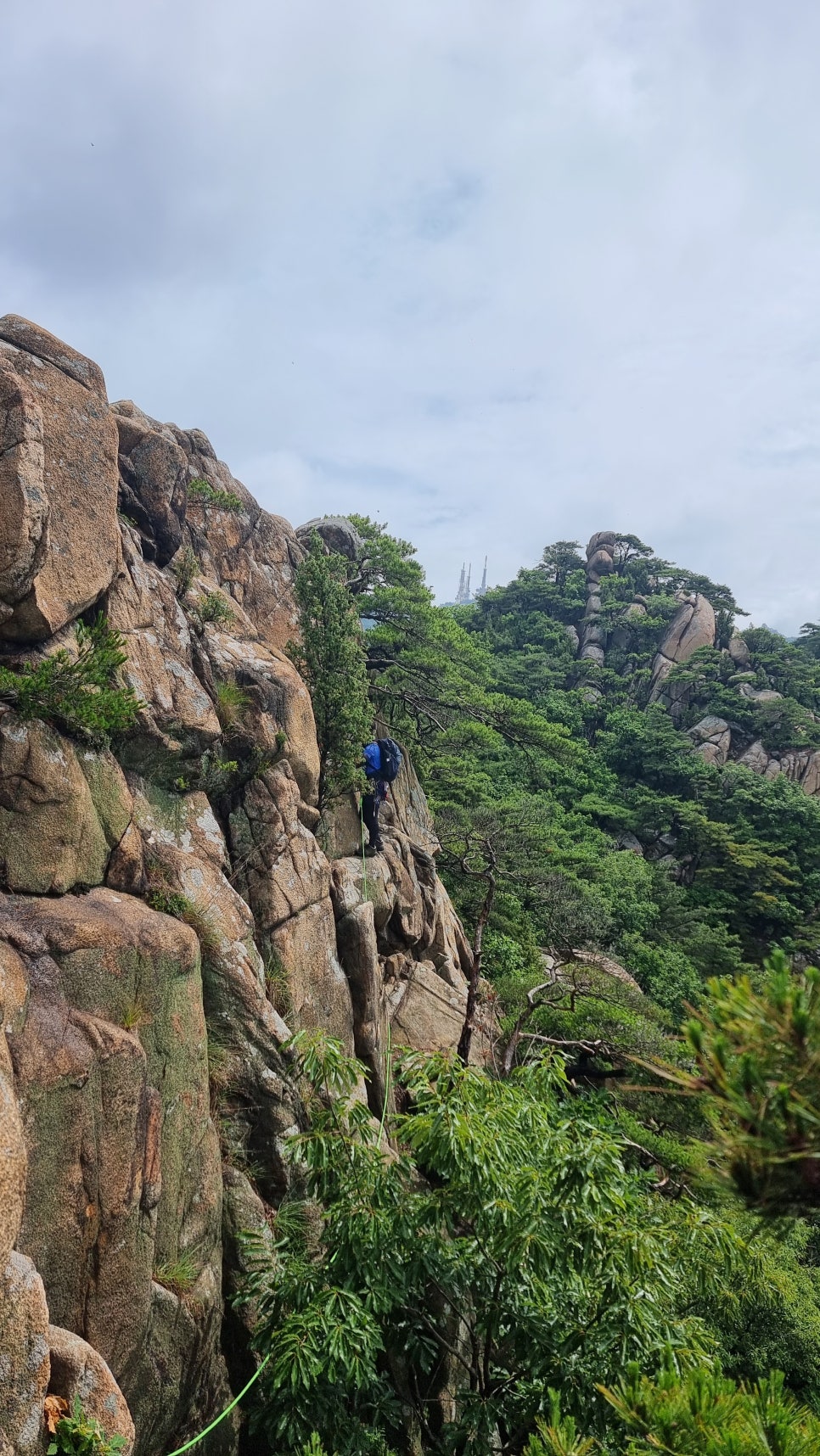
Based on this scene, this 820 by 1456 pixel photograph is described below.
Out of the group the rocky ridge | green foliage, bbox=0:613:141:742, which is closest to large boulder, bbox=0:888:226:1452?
green foliage, bbox=0:613:141:742

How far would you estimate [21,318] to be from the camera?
644 centimetres

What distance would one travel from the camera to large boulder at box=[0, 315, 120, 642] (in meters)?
5.35

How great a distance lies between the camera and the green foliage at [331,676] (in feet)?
33.3

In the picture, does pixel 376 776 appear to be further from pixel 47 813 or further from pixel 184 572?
pixel 47 813

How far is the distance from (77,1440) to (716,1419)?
116 inches

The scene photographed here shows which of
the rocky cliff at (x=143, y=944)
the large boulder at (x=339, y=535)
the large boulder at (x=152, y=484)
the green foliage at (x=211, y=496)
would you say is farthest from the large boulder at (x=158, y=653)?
the large boulder at (x=339, y=535)

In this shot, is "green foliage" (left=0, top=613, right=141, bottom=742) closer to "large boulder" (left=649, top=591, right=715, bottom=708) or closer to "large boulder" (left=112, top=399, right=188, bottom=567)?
"large boulder" (left=112, top=399, right=188, bottom=567)

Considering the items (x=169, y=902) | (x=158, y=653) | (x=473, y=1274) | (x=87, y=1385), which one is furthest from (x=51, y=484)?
(x=473, y=1274)

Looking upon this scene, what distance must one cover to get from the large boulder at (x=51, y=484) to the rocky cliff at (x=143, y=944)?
0.07ft

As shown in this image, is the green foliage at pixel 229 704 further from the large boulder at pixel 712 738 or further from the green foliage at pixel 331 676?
the large boulder at pixel 712 738

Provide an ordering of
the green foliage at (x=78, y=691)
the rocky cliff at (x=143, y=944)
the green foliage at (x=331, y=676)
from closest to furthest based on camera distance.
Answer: the rocky cliff at (x=143, y=944) → the green foliage at (x=78, y=691) → the green foliage at (x=331, y=676)

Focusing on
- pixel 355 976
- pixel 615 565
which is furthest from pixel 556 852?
pixel 615 565

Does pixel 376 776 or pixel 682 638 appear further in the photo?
pixel 682 638

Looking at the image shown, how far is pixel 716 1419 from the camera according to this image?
2.40 m
